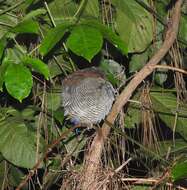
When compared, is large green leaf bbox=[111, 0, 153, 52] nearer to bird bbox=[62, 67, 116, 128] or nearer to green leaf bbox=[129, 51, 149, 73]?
green leaf bbox=[129, 51, 149, 73]

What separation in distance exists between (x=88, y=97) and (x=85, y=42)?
0.19m

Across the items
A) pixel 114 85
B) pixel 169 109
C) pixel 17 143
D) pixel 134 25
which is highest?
pixel 134 25

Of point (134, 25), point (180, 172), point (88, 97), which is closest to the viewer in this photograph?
point (180, 172)

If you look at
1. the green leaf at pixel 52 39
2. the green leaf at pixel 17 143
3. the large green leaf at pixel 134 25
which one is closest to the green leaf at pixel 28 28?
the green leaf at pixel 52 39

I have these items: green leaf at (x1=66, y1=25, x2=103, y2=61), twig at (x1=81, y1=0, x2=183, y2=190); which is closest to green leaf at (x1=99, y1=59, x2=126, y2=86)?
twig at (x1=81, y1=0, x2=183, y2=190)

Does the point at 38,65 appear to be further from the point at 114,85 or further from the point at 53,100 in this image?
the point at 53,100

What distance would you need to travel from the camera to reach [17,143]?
4.82 ft

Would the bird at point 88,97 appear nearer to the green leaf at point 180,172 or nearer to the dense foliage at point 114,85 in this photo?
the dense foliage at point 114,85

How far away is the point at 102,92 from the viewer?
1067mm

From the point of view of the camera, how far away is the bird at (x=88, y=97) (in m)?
1.06

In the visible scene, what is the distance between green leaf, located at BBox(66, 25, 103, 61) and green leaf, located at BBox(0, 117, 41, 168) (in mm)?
600

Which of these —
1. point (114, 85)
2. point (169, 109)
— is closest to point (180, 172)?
point (114, 85)

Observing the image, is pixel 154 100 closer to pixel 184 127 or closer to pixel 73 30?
pixel 184 127

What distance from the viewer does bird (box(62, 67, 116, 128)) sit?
1.06m
